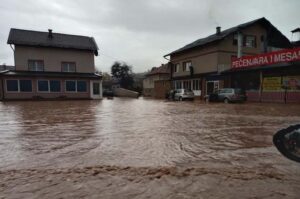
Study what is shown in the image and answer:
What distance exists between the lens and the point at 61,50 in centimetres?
3105

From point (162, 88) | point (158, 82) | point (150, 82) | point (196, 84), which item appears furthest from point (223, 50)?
point (150, 82)

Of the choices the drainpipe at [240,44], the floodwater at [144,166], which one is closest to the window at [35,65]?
the drainpipe at [240,44]

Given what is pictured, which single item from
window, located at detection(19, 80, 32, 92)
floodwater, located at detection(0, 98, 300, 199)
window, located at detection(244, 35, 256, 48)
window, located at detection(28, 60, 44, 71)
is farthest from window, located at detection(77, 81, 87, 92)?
floodwater, located at detection(0, 98, 300, 199)

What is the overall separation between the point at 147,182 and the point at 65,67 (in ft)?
99.7

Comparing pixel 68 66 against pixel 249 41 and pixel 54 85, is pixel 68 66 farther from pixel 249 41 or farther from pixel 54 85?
pixel 249 41

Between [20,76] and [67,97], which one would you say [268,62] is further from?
[20,76]

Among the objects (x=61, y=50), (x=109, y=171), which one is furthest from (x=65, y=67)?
(x=109, y=171)

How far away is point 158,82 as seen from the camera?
130 ft

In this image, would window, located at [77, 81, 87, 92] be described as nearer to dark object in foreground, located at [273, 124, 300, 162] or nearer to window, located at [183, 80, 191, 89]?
window, located at [183, 80, 191, 89]

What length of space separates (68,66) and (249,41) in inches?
902

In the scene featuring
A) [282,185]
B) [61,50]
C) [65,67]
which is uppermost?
[61,50]

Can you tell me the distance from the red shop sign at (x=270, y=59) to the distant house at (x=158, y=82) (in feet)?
47.6

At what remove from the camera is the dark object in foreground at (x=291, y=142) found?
2702 mm

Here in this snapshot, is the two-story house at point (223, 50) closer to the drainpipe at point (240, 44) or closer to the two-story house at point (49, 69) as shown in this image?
the drainpipe at point (240, 44)
